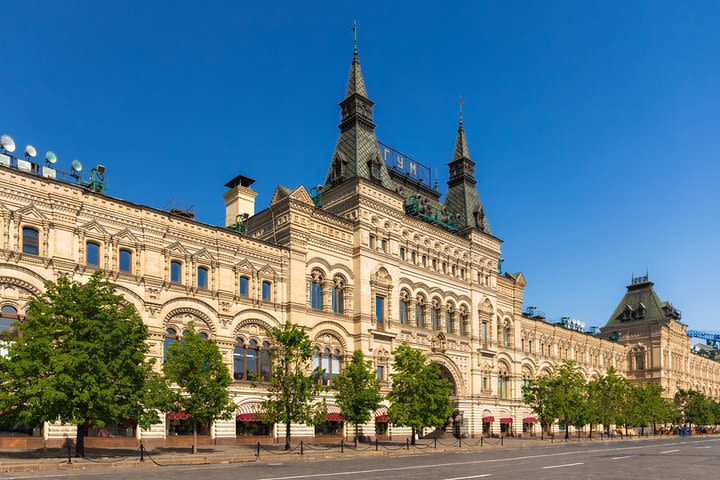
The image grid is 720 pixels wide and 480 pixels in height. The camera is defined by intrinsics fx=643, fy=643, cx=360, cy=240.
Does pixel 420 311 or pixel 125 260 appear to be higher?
pixel 125 260

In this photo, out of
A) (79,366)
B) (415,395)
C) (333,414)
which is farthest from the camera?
(333,414)

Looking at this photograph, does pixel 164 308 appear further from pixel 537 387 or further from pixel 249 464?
pixel 537 387

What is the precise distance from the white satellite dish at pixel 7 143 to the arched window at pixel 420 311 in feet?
124

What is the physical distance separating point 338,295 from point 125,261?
63.5 ft

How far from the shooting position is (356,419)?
46.2 m

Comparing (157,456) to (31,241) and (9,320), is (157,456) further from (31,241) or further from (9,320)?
(31,241)

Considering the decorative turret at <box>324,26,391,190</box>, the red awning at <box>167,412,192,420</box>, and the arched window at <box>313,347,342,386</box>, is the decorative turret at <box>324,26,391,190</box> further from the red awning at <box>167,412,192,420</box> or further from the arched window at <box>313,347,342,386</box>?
the red awning at <box>167,412,192,420</box>

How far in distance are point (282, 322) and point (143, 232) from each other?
1309cm

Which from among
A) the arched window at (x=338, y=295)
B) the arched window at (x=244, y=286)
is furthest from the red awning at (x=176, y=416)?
the arched window at (x=338, y=295)

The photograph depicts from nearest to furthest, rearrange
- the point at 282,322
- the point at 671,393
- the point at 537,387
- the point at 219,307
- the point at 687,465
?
the point at 687,465 → the point at 219,307 → the point at 282,322 → the point at 537,387 → the point at 671,393

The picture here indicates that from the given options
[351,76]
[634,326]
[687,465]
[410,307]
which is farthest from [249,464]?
[634,326]

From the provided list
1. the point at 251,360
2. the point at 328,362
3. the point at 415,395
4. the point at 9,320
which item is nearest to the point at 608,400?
the point at 415,395

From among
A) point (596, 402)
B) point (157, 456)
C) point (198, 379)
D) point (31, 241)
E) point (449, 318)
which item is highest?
point (31, 241)

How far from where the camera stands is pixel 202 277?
45969 millimetres
